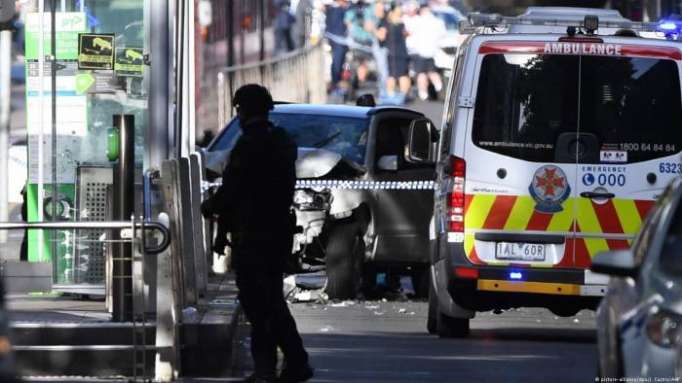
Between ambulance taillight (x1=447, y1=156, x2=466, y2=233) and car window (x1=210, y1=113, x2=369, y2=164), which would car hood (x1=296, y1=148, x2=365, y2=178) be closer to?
car window (x1=210, y1=113, x2=369, y2=164)

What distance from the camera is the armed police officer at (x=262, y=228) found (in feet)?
38.5

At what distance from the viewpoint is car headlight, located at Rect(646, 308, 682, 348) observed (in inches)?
311

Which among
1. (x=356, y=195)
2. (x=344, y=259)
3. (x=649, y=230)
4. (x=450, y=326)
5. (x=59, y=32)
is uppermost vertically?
(x=59, y=32)

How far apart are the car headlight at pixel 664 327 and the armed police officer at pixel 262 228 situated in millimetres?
3977

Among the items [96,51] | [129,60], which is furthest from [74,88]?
[129,60]

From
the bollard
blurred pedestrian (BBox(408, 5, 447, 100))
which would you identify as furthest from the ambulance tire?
blurred pedestrian (BBox(408, 5, 447, 100))

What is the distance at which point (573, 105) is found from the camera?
14523 mm

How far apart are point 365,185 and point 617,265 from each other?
10080mm

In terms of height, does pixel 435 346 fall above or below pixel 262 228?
below

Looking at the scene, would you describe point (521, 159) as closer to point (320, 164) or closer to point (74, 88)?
point (74, 88)

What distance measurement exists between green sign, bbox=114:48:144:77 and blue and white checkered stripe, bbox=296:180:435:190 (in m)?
3.21

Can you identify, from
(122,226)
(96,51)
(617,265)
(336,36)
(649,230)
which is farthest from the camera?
(336,36)

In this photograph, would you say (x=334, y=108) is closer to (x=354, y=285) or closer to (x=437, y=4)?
(x=354, y=285)

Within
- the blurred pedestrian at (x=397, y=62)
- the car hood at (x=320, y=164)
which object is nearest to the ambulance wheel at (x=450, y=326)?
the car hood at (x=320, y=164)
